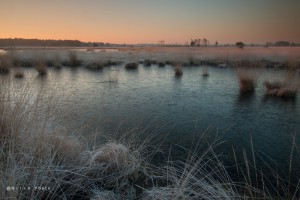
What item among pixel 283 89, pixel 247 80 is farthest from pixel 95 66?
pixel 283 89

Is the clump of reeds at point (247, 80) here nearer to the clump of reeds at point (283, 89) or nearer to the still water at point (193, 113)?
the still water at point (193, 113)

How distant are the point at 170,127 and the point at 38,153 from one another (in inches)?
155

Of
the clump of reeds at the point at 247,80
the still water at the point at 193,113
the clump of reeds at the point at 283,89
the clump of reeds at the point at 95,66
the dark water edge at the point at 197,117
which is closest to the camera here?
the dark water edge at the point at 197,117

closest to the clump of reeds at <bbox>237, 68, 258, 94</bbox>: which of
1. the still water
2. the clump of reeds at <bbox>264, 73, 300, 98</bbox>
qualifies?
the still water

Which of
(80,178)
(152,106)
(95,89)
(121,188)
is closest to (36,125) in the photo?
(80,178)

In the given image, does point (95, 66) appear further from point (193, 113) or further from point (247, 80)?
point (193, 113)

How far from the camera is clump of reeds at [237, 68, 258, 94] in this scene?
12.1m

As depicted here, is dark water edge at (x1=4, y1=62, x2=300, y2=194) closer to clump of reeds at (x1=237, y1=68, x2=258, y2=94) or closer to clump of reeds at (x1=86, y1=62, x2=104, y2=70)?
clump of reeds at (x1=237, y1=68, x2=258, y2=94)

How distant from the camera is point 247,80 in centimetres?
1230

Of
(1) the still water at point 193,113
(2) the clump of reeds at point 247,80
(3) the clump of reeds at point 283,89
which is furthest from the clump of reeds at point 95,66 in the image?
(3) the clump of reeds at point 283,89

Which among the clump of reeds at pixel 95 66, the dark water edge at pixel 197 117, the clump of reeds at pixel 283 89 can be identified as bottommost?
the dark water edge at pixel 197 117

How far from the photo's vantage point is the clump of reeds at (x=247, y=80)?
39.8 feet

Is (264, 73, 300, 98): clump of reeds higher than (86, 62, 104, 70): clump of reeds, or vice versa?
(86, 62, 104, 70): clump of reeds

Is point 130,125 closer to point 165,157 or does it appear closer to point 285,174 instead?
point 165,157
